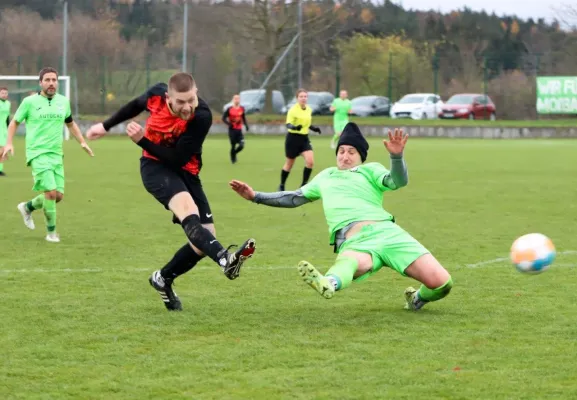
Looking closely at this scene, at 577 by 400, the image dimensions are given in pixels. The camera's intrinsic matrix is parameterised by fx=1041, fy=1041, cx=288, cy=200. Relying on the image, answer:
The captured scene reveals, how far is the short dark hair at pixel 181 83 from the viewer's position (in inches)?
270

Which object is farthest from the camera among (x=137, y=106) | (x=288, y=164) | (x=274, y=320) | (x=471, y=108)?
(x=471, y=108)

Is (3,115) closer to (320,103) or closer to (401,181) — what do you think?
(401,181)

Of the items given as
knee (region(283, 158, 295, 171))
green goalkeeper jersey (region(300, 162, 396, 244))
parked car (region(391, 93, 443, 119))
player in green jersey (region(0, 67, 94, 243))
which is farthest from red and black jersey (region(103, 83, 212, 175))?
parked car (region(391, 93, 443, 119))

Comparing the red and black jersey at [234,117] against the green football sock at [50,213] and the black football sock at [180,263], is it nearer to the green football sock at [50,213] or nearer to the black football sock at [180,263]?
the green football sock at [50,213]

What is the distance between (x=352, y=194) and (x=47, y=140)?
5315 mm

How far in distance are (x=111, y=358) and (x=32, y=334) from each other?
2.97ft

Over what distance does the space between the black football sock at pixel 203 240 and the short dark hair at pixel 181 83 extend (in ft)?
2.84

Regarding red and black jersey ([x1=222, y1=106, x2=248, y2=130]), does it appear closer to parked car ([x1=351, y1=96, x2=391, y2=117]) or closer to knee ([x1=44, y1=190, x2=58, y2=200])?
knee ([x1=44, y1=190, x2=58, y2=200])

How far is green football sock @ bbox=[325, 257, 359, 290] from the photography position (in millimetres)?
6594

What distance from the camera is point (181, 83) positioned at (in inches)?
271

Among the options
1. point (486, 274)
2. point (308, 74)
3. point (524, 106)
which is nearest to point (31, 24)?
point (308, 74)

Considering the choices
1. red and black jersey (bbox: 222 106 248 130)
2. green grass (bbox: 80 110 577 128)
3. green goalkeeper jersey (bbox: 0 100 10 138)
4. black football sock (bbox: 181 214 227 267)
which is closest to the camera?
black football sock (bbox: 181 214 227 267)

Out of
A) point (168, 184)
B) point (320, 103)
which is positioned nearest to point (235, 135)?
point (168, 184)

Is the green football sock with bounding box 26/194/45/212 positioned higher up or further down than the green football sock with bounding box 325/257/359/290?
further down
